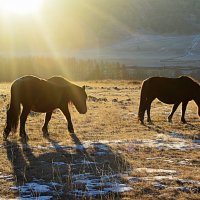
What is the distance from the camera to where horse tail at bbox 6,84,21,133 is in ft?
39.4

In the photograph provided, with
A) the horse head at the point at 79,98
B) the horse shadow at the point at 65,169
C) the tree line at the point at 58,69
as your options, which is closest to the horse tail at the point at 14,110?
the horse shadow at the point at 65,169

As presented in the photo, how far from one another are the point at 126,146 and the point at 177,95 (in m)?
6.73

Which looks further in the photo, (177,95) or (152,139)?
(177,95)

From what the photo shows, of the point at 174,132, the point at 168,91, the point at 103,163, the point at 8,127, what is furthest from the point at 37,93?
the point at 168,91

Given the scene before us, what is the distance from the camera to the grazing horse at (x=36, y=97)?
12039mm

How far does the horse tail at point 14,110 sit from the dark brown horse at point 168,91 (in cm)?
657

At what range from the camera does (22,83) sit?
12.0m

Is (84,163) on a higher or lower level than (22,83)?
lower

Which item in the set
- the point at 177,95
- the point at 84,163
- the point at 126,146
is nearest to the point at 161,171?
the point at 84,163

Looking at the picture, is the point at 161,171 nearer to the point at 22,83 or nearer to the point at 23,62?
the point at 22,83

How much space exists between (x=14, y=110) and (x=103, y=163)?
3.98 m

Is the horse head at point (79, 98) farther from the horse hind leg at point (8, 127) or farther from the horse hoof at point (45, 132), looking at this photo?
the horse hind leg at point (8, 127)

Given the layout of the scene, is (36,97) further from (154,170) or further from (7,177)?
(154,170)

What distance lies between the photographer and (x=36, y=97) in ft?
40.8
